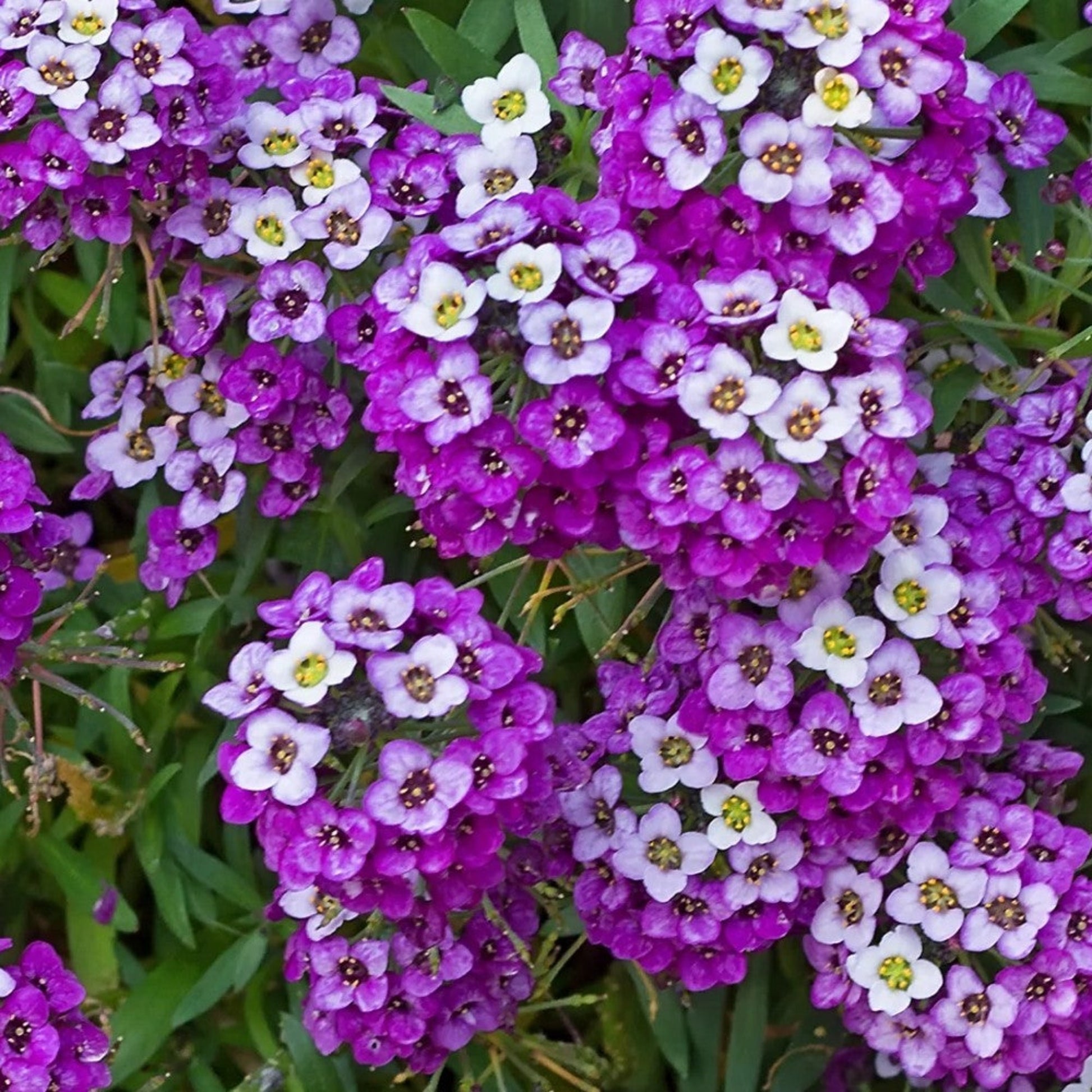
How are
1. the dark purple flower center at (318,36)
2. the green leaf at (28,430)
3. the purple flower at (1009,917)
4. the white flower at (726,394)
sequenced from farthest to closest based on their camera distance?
the green leaf at (28,430) < the dark purple flower center at (318,36) < the purple flower at (1009,917) < the white flower at (726,394)

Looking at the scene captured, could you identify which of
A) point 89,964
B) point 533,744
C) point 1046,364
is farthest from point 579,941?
point 1046,364

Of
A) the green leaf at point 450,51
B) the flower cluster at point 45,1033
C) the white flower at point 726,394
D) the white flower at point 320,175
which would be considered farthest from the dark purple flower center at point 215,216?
the flower cluster at point 45,1033

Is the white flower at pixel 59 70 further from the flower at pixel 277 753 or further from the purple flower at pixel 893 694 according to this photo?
the purple flower at pixel 893 694

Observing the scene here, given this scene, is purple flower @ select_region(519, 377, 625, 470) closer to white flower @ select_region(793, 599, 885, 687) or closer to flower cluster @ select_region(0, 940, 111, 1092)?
white flower @ select_region(793, 599, 885, 687)

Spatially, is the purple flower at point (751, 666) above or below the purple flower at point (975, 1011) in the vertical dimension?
above

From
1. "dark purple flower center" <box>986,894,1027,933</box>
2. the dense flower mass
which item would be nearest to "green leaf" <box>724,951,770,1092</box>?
the dense flower mass

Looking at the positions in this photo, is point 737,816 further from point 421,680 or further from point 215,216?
point 215,216

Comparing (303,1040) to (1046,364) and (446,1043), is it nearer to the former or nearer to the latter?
(446,1043)
